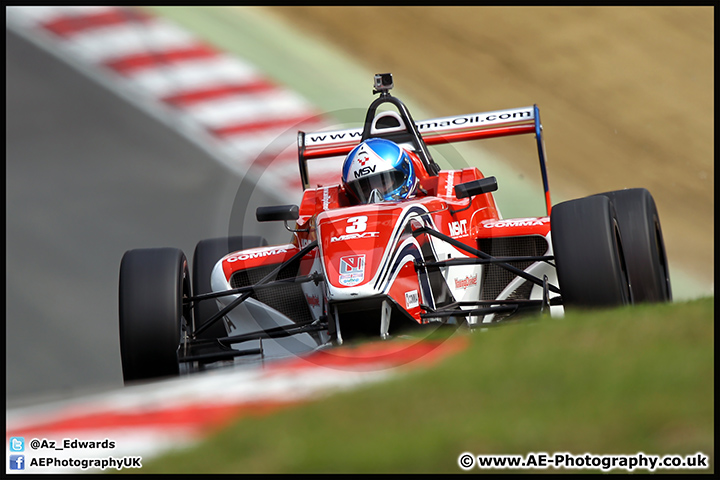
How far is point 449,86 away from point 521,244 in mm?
6603

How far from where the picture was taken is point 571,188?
11.5m

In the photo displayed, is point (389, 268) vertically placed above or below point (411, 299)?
above

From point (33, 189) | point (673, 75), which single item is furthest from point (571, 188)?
point (33, 189)

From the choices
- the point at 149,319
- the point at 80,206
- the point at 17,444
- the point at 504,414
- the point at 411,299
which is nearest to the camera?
the point at 504,414

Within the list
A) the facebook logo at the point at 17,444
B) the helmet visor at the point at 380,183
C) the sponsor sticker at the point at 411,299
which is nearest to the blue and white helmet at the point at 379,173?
the helmet visor at the point at 380,183

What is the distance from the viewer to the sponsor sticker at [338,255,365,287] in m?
5.39

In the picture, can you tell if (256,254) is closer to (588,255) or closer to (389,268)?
(389,268)

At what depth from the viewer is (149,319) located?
19.2 feet

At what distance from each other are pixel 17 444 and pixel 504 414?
1948mm

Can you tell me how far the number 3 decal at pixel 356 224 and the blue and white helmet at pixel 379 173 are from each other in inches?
28.7

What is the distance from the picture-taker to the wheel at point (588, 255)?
539 cm

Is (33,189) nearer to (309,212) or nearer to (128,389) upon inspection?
(309,212)

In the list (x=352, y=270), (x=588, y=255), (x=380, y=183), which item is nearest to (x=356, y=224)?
(x=352, y=270)

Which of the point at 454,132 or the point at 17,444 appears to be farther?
the point at 454,132
